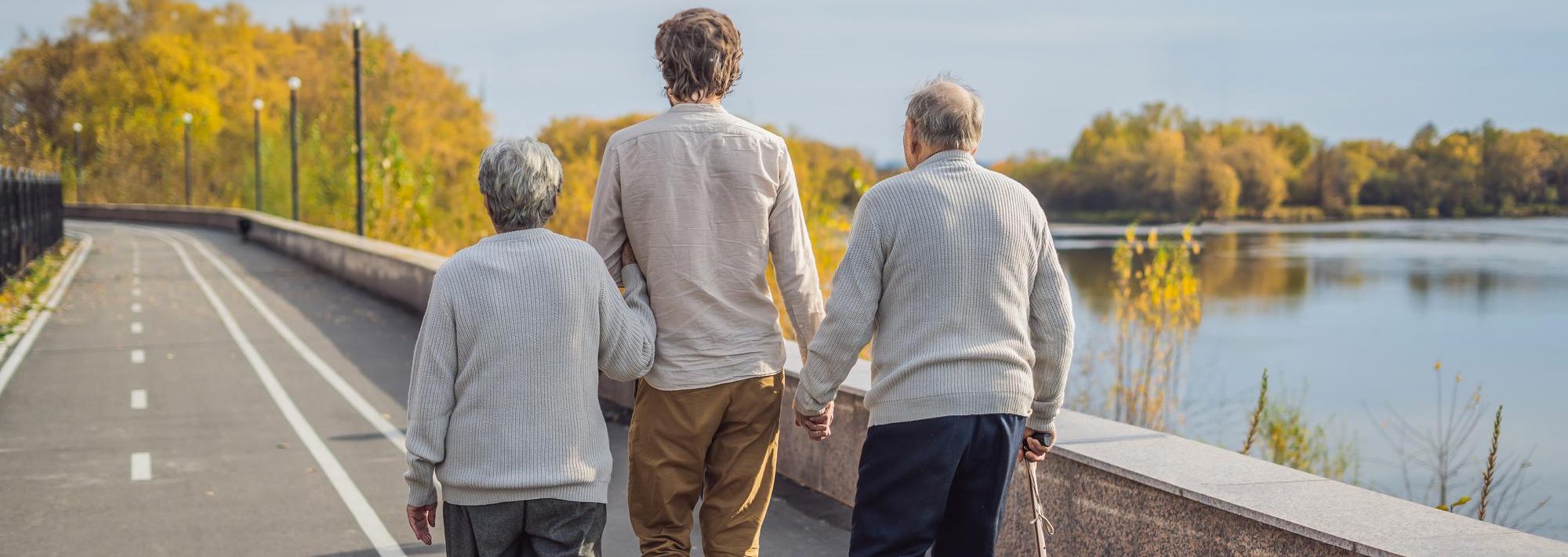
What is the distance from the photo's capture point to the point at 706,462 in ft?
13.3

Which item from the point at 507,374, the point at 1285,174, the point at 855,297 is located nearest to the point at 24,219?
the point at 1285,174

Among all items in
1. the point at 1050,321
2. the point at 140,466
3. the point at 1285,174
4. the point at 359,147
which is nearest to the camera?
the point at 1050,321

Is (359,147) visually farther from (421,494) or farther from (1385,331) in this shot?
(421,494)

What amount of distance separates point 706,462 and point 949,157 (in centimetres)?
120

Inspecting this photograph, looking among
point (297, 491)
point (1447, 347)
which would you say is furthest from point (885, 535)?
point (1447, 347)

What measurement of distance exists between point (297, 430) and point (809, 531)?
4.44 metres

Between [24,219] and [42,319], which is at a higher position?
[24,219]

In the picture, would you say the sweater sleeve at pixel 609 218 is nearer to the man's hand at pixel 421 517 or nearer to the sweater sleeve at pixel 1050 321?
the man's hand at pixel 421 517

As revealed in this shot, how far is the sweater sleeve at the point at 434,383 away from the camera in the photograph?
10.6 feet

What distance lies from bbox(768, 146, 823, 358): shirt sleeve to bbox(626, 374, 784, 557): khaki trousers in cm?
20

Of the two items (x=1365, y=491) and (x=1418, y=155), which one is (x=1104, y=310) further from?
(x=1365, y=491)

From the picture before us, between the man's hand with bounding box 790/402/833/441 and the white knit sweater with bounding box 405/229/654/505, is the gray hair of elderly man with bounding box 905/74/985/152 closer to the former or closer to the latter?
the man's hand with bounding box 790/402/833/441

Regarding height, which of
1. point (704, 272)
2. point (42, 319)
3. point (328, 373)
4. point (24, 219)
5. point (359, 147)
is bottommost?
point (42, 319)

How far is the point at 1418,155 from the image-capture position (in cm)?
1755
